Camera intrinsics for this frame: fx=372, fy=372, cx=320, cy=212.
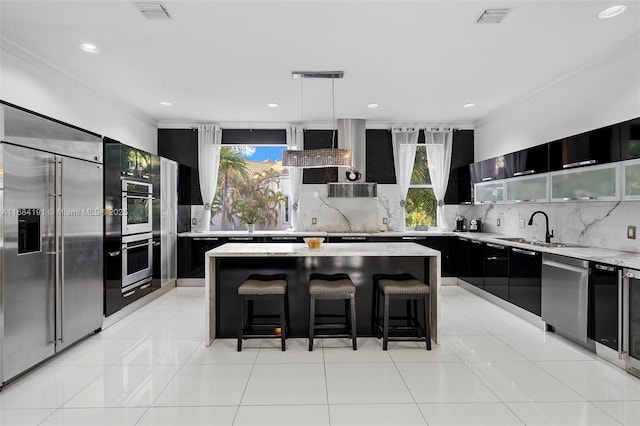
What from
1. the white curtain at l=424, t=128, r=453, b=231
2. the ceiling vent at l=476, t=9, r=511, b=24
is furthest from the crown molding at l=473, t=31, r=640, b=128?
the ceiling vent at l=476, t=9, r=511, b=24

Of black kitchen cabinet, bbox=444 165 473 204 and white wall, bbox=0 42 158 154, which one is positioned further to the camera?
black kitchen cabinet, bbox=444 165 473 204

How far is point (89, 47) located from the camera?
136 inches

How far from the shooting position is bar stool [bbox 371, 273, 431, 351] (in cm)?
340

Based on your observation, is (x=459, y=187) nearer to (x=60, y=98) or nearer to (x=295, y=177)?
(x=295, y=177)

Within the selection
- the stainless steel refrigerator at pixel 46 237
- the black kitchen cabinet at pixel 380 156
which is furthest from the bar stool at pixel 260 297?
the black kitchen cabinet at pixel 380 156

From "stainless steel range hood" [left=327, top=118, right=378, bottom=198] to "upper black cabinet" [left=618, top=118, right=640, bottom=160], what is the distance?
3257 millimetres

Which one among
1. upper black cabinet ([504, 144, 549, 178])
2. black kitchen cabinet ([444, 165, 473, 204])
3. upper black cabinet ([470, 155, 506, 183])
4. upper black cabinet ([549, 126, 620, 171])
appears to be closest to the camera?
upper black cabinet ([549, 126, 620, 171])

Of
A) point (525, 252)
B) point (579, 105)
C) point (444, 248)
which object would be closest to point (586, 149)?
point (579, 105)

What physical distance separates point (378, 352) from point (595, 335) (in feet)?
6.16

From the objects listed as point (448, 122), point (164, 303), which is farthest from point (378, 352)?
point (448, 122)

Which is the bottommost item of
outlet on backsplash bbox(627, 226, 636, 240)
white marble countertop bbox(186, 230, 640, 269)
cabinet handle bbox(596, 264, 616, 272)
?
cabinet handle bbox(596, 264, 616, 272)

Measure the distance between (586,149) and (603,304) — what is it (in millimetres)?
1453

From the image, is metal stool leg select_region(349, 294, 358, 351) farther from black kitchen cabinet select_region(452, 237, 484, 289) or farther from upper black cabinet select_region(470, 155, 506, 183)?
upper black cabinet select_region(470, 155, 506, 183)

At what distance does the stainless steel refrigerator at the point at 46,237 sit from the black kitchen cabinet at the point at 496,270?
15.4 feet
